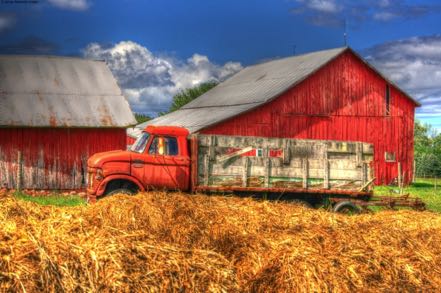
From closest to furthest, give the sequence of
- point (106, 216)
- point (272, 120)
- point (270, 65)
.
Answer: point (106, 216), point (272, 120), point (270, 65)

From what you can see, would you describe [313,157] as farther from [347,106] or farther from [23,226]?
[347,106]

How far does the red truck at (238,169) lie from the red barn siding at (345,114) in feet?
48.1

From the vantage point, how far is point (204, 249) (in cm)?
699

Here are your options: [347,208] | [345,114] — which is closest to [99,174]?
[347,208]

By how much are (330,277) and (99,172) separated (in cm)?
960

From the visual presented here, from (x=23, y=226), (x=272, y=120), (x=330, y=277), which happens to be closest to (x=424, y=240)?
(x=330, y=277)

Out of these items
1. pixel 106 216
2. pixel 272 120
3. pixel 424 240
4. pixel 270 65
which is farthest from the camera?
pixel 270 65

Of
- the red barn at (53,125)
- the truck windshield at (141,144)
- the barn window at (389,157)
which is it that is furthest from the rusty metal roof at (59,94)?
the barn window at (389,157)

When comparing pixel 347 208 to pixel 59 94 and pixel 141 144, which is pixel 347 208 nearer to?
pixel 141 144

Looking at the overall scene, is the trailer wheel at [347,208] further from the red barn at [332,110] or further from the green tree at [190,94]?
the green tree at [190,94]

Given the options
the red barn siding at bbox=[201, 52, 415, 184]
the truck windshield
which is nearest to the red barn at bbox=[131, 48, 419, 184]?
the red barn siding at bbox=[201, 52, 415, 184]

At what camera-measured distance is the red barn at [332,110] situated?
102 feet

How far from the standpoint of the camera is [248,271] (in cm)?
670

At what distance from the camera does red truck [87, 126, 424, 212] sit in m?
15.1
